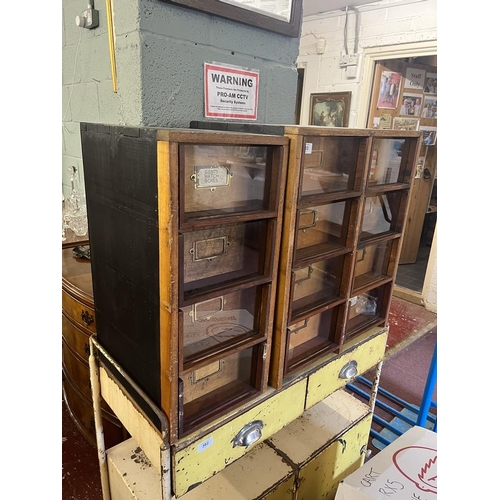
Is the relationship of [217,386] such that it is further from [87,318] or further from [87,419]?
[87,419]

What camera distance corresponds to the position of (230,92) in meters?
1.30

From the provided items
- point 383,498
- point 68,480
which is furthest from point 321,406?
point 68,480

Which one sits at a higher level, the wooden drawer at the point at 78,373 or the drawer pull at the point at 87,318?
the drawer pull at the point at 87,318

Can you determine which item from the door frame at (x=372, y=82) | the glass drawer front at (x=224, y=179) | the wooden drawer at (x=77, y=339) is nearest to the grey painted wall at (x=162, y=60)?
the glass drawer front at (x=224, y=179)

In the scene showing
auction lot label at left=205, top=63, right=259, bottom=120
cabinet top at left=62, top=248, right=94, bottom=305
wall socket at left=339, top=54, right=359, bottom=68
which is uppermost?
wall socket at left=339, top=54, right=359, bottom=68

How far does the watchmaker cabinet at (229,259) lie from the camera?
2.70 ft

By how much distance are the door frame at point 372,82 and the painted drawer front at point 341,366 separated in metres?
1.90

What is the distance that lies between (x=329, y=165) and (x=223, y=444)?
80 cm

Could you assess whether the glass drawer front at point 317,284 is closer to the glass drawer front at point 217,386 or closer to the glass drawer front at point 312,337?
the glass drawer front at point 312,337

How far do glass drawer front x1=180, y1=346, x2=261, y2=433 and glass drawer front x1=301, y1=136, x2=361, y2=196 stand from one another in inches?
18.8

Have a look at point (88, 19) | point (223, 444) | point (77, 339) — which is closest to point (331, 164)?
point (223, 444)

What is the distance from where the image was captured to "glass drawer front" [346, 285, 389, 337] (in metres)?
1.41

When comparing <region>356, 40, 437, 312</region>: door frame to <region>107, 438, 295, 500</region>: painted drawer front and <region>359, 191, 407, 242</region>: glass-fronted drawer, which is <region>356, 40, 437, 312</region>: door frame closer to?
<region>359, 191, 407, 242</region>: glass-fronted drawer

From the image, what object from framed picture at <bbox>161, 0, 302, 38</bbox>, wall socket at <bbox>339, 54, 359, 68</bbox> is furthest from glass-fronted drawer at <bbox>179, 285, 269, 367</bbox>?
wall socket at <bbox>339, 54, 359, 68</bbox>
